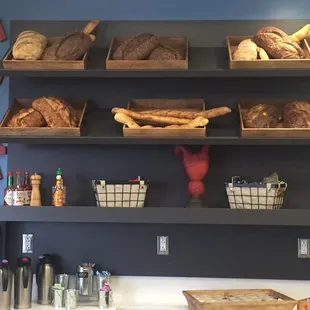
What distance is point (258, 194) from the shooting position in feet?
9.73

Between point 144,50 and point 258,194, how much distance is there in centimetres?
96

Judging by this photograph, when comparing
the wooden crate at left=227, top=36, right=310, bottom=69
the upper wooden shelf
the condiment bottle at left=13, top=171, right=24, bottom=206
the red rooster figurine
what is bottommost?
the condiment bottle at left=13, top=171, right=24, bottom=206

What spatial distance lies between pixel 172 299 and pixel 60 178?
2.96 feet

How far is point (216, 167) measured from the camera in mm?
3244

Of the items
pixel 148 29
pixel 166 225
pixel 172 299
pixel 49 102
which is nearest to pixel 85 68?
pixel 49 102

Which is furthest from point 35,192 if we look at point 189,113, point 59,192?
point 189,113

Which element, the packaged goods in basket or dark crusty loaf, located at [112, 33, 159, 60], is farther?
dark crusty loaf, located at [112, 33, 159, 60]

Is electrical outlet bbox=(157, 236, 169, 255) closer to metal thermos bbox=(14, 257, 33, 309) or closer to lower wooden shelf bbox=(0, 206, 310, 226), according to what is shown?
lower wooden shelf bbox=(0, 206, 310, 226)

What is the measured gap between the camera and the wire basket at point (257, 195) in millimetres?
2959

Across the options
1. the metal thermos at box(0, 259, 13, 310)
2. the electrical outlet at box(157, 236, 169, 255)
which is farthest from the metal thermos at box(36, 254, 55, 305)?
the electrical outlet at box(157, 236, 169, 255)

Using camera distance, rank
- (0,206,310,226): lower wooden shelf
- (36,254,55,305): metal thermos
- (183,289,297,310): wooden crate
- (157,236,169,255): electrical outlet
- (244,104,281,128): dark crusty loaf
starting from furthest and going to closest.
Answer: (157,236,169,255): electrical outlet < (36,254,55,305): metal thermos < (244,104,281,128): dark crusty loaf < (0,206,310,226): lower wooden shelf < (183,289,297,310): wooden crate

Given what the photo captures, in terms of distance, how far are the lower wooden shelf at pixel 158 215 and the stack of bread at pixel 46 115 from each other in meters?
0.44

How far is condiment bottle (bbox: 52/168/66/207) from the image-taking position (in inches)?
122

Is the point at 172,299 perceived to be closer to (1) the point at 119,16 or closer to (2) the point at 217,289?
(2) the point at 217,289
